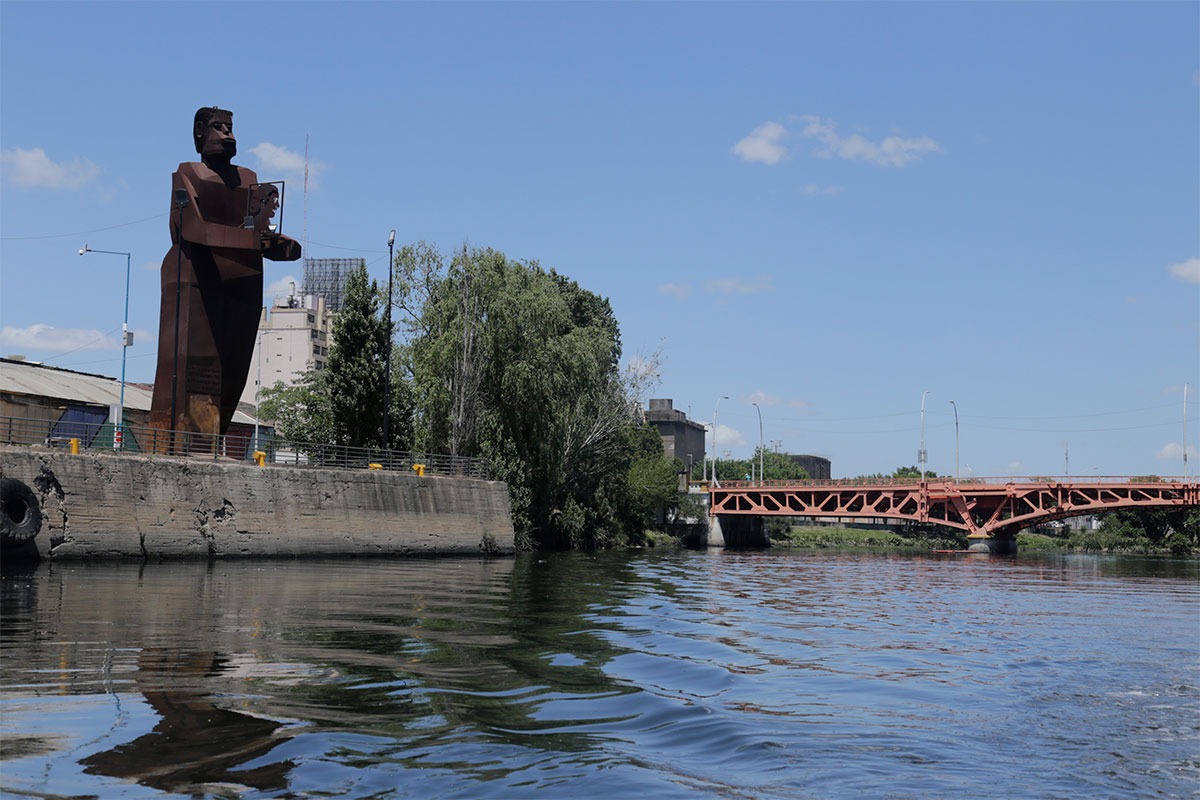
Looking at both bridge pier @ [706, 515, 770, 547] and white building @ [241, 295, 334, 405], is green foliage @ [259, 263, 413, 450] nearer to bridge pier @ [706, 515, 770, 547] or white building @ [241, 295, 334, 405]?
bridge pier @ [706, 515, 770, 547]

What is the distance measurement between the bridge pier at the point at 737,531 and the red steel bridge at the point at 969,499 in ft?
4.37

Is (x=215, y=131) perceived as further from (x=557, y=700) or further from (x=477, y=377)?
(x=557, y=700)

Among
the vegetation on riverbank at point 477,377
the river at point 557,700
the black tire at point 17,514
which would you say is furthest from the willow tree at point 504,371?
the river at point 557,700

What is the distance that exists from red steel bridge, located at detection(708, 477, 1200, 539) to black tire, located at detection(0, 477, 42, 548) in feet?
240

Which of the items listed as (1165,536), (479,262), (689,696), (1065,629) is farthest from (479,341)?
(1165,536)

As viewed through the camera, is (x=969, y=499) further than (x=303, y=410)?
Yes

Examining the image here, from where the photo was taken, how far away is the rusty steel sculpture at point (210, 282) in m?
36.3

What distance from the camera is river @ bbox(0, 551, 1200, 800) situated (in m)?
7.73

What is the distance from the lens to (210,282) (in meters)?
36.7

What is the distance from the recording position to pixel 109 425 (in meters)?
35.4

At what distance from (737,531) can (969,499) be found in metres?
24.9

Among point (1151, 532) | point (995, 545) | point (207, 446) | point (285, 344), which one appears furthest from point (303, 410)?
point (1151, 532)

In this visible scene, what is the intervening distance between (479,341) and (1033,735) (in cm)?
4790

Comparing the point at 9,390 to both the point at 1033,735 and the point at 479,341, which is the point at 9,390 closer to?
the point at 479,341
